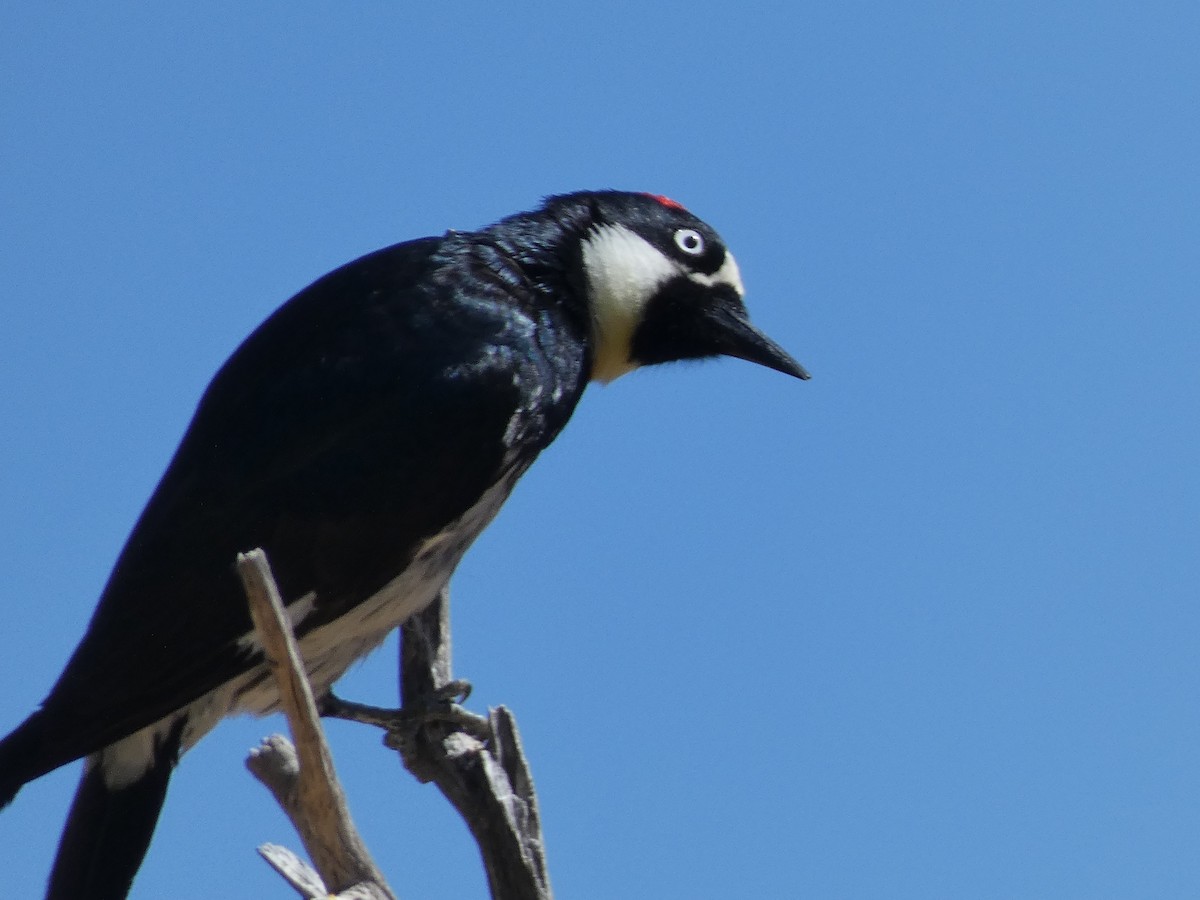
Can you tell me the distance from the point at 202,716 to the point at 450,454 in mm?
980

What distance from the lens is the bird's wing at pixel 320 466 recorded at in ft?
13.4

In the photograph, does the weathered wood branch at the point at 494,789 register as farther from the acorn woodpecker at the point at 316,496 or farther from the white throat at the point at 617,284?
the white throat at the point at 617,284

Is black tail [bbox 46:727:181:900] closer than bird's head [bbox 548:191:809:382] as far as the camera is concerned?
Yes

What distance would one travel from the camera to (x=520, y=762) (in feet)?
12.9

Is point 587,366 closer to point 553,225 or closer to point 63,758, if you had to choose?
point 553,225

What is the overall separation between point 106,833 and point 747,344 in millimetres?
2461

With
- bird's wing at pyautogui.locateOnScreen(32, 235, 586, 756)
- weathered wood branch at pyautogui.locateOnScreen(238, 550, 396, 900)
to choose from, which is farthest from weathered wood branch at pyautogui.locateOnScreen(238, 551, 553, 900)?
bird's wing at pyautogui.locateOnScreen(32, 235, 586, 756)

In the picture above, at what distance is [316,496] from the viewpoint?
427 centimetres

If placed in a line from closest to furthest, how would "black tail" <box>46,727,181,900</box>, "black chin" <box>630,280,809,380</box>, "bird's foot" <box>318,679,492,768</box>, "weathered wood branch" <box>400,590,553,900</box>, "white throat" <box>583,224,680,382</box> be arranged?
"weathered wood branch" <box>400,590,553,900</box>
"black tail" <box>46,727,181,900</box>
"bird's foot" <box>318,679,492,768</box>
"white throat" <box>583,224,680,382</box>
"black chin" <box>630,280,809,380</box>

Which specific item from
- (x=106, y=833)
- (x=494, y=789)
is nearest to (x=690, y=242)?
(x=494, y=789)

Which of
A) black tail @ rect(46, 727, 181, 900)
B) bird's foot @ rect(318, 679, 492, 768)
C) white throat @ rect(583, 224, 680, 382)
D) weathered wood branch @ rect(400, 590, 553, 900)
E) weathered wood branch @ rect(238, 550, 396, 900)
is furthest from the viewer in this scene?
white throat @ rect(583, 224, 680, 382)

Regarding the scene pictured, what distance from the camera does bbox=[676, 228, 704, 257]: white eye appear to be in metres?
5.29

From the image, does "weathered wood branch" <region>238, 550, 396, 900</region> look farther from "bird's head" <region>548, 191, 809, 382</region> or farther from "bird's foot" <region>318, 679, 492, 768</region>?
"bird's head" <region>548, 191, 809, 382</region>

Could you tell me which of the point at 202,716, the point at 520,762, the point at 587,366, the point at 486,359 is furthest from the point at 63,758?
the point at 587,366
